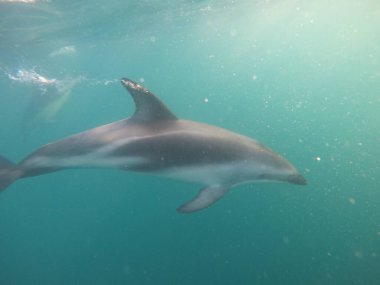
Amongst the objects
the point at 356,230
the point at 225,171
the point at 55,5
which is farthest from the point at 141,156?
the point at 55,5

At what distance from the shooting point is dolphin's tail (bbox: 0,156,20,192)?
23.1 ft

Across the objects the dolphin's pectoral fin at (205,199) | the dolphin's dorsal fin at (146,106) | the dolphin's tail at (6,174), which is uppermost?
the dolphin's dorsal fin at (146,106)

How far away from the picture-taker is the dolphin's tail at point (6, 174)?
7.05 metres

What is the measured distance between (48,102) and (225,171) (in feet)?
71.1

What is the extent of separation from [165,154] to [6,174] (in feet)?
11.4

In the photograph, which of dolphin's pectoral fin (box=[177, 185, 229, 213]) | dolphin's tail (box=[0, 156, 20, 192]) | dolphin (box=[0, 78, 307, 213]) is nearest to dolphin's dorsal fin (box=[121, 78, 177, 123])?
dolphin (box=[0, 78, 307, 213])

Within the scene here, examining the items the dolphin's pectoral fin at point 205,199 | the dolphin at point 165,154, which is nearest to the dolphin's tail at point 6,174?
the dolphin at point 165,154

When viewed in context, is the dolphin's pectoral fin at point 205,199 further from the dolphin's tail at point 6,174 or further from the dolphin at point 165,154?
the dolphin's tail at point 6,174

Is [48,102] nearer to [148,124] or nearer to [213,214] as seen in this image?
[213,214]

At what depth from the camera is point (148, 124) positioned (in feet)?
23.2

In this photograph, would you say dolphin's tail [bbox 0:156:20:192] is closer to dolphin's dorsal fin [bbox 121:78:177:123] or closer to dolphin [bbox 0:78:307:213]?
dolphin [bbox 0:78:307:213]

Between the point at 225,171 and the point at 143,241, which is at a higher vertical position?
the point at 225,171

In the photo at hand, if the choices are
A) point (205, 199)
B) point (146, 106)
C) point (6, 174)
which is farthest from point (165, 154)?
point (6, 174)

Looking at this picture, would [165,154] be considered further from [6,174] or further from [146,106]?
[6,174]
